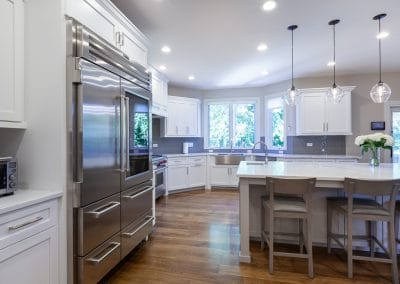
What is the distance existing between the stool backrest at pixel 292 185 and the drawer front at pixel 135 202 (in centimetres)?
135

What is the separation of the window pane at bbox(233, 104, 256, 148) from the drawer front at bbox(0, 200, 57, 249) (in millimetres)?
5275

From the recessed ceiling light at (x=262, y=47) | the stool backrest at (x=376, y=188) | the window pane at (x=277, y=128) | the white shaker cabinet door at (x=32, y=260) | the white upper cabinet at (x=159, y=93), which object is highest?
the recessed ceiling light at (x=262, y=47)

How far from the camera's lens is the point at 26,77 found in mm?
1697

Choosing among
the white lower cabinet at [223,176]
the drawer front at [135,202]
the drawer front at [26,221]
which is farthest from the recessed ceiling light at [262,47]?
the drawer front at [26,221]

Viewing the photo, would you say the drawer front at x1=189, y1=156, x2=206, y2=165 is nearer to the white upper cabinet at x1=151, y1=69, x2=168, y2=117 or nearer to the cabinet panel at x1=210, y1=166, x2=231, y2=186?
the cabinet panel at x1=210, y1=166, x2=231, y2=186

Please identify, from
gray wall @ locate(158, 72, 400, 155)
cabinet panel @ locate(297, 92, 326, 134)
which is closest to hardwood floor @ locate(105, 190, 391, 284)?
cabinet panel @ locate(297, 92, 326, 134)

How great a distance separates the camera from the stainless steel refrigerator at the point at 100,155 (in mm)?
1668

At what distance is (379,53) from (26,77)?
4.96 meters

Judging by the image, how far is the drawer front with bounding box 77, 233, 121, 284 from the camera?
171cm

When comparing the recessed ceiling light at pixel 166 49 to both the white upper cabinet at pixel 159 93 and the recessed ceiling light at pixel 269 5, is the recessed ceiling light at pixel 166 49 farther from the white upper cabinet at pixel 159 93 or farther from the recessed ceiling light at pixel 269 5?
the recessed ceiling light at pixel 269 5

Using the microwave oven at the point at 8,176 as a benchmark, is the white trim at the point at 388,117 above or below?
above

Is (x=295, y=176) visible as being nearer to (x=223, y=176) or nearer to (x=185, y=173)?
(x=185, y=173)

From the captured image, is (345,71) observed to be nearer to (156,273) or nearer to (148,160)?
(148,160)

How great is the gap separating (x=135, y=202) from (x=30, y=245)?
1067 mm
